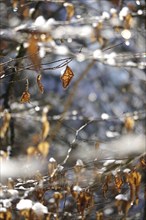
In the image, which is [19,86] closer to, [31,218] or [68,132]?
[68,132]

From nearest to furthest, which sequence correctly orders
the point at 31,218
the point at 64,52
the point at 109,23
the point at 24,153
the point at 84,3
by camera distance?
the point at 64,52
the point at 31,218
the point at 109,23
the point at 84,3
the point at 24,153

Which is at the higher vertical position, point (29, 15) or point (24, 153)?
point (29, 15)

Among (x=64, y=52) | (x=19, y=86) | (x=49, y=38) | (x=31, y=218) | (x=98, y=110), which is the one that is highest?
(x=98, y=110)

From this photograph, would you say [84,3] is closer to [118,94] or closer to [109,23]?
[109,23]

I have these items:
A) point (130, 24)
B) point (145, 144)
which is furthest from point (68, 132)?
point (145, 144)

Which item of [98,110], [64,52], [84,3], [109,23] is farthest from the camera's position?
[98,110]

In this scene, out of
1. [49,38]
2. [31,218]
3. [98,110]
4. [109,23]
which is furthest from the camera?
[98,110]

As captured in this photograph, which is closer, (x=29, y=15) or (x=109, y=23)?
(x=109, y=23)

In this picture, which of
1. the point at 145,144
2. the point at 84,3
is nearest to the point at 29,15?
the point at 84,3

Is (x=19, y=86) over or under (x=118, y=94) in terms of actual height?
under
